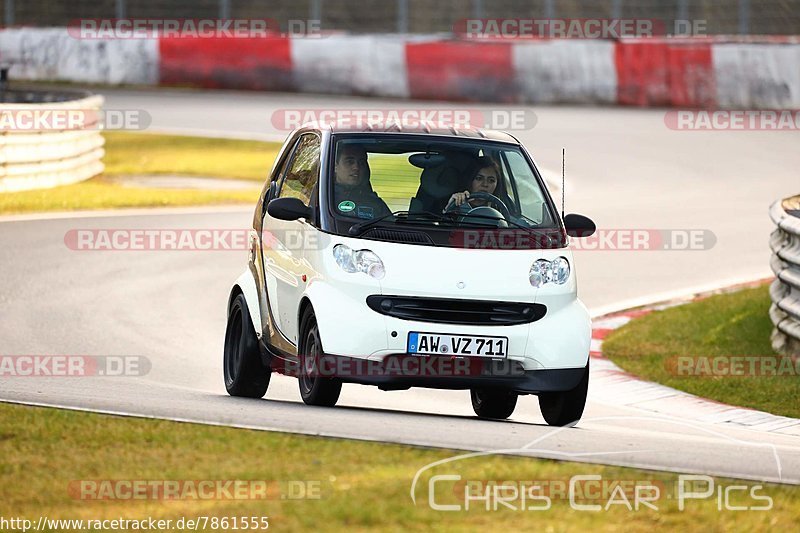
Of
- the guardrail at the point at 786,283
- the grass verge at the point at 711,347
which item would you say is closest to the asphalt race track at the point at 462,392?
the grass verge at the point at 711,347

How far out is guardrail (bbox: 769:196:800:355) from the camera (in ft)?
38.2

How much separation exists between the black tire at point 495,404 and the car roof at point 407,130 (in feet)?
5.19

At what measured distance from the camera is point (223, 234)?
17.1m

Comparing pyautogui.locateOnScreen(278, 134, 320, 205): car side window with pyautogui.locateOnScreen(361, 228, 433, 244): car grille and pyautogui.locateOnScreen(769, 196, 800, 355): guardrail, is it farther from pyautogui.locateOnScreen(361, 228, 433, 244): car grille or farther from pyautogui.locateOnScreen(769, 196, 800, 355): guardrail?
pyautogui.locateOnScreen(769, 196, 800, 355): guardrail

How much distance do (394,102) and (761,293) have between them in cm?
1801

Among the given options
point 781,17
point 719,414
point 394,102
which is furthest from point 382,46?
point 719,414

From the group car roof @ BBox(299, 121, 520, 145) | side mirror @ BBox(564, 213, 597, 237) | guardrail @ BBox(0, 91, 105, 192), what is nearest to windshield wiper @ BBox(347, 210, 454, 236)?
car roof @ BBox(299, 121, 520, 145)

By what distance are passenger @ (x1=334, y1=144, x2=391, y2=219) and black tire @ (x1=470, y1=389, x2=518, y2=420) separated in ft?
5.29

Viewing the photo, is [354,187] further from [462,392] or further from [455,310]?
[462,392]

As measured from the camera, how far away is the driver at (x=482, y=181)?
8906mm

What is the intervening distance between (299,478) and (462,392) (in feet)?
16.1

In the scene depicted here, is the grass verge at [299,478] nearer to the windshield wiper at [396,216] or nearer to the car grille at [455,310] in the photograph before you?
the car grille at [455,310]

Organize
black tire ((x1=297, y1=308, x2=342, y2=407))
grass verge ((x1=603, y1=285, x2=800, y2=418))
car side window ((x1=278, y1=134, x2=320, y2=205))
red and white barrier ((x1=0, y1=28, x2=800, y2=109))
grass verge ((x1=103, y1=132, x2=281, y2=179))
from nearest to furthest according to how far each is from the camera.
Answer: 1. black tire ((x1=297, y1=308, x2=342, y2=407))
2. car side window ((x1=278, y1=134, x2=320, y2=205))
3. grass verge ((x1=603, y1=285, x2=800, y2=418))
4. grass verge ((x1=103, y1=132, x2=281, y2=179))
5. red and white barrier ((x1=0, y1=28, x2=800, y2=109))

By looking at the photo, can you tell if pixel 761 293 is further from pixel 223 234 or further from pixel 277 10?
pixel 277 10
